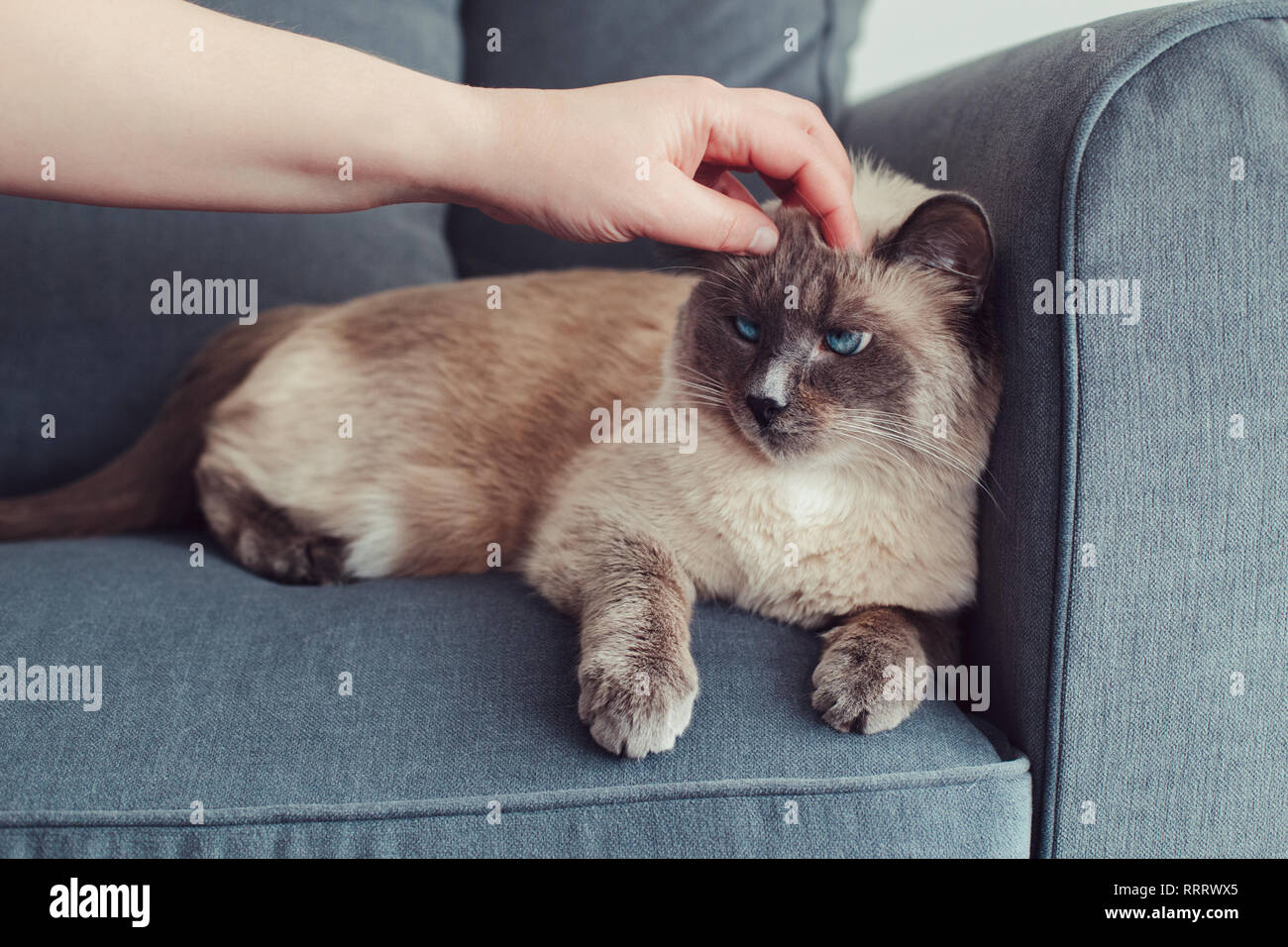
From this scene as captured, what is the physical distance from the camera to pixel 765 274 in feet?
3.70

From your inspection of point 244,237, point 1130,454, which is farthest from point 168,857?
point 244,237

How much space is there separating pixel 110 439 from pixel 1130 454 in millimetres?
1665

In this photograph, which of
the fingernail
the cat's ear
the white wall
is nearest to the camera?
the cat's ear

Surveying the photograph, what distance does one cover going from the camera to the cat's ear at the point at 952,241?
3.23 feet

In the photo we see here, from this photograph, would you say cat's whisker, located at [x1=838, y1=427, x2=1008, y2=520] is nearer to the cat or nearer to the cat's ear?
the cat

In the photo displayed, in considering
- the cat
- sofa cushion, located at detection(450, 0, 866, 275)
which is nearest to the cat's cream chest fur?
the cat

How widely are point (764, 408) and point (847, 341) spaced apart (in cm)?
13

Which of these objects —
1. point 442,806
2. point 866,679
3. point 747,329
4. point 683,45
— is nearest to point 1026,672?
point 866,679

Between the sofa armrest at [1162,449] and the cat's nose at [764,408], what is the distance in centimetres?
27

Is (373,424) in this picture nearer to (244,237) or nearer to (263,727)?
(244,237)

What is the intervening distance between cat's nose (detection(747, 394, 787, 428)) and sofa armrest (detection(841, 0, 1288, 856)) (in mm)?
271

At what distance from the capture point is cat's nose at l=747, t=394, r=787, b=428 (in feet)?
3.45

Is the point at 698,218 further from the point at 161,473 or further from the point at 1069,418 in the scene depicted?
the point at 161,473

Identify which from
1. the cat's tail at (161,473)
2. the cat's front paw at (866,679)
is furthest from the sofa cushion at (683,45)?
the cat's front paw at (866,679)
